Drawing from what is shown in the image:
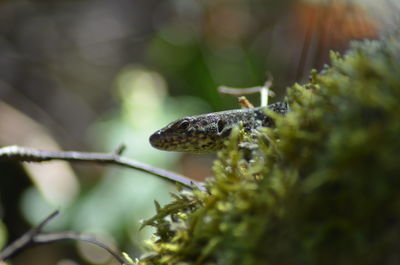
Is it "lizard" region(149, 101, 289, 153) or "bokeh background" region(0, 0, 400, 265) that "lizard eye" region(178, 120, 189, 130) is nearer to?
"lizard" region(149, 101, 289, 153)

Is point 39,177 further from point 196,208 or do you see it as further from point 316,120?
point 316,120

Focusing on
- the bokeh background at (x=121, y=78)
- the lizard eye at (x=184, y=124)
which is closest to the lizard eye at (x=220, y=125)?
the lizard eye at (x=184, y=124)

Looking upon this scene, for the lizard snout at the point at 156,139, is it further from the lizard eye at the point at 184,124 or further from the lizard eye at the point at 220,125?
the lizard eye at the point at 220,125

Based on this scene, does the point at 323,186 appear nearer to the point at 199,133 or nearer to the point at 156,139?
the point at 199,133

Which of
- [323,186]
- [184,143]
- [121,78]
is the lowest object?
[323,186]

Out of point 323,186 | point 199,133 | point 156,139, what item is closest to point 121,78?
point 156,139

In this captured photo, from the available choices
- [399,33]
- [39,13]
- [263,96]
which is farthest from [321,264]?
[39,13]
